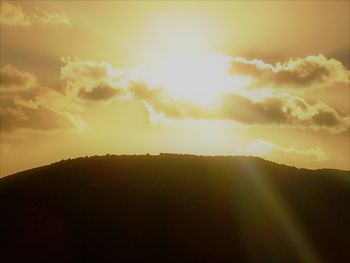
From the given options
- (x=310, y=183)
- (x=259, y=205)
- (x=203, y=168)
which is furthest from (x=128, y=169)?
(x=310, y=183)

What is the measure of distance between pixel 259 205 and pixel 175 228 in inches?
453

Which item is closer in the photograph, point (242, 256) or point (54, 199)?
point (242, 256)

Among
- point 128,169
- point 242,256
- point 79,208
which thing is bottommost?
point 242,256

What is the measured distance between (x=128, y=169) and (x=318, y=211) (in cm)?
2043

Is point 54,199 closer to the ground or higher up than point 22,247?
higher up

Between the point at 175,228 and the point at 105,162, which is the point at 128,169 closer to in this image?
the point at 105,162

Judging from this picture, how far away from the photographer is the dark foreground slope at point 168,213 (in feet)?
147

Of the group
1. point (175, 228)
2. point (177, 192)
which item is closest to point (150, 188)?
point (177, 192)

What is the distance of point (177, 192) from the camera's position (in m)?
53.6

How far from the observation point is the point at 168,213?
4981 centimetres

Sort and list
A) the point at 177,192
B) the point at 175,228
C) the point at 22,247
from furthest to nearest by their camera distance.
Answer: the point at 177,192, the point at 175,228, the point at 22,247

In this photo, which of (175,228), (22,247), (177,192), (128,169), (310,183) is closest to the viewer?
(22,247)

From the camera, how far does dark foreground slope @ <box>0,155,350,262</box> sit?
44.7 m

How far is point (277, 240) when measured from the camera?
162ft
